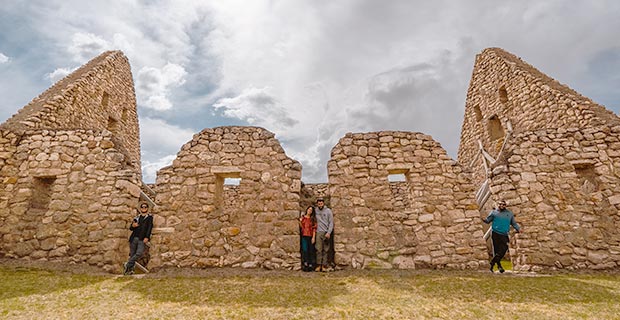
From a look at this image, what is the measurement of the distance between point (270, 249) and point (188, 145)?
361 centimetres

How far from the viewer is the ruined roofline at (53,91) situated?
30.9 ft

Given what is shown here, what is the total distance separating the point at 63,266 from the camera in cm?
749

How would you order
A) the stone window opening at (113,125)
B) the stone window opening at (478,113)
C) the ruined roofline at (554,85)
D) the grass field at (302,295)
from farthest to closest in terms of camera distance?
the stone window opening at (478,113)
the stone window opening at (113,125)
the ruined roofline at (554,85)
the grass field at (302,295)

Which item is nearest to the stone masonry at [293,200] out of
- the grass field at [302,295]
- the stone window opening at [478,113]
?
the grass field at [302,295]

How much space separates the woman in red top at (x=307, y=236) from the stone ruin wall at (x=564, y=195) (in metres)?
5.43

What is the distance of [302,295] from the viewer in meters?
5.22

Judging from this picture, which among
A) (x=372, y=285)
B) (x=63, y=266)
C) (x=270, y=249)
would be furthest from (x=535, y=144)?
(x=63, y=266)

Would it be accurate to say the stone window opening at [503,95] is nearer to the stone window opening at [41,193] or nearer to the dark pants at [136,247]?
the dark pants at [136,247]

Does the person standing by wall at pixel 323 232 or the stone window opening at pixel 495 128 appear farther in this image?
the stone window opening at pixel 495 128

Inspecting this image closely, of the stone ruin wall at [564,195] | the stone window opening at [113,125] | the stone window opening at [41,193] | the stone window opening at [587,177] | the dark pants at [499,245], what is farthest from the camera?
the stone window opening at [113,125]

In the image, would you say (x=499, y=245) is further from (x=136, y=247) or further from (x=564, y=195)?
(x=136, y=247)

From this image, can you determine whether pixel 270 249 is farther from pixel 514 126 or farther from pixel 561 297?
pixel 514 126

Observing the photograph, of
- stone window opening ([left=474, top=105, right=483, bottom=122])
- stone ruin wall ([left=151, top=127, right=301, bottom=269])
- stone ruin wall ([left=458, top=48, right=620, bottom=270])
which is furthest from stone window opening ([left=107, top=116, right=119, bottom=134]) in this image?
stone window opening ([left=474, top=105, right=483, bottom=122])

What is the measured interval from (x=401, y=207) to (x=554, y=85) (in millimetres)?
8622
